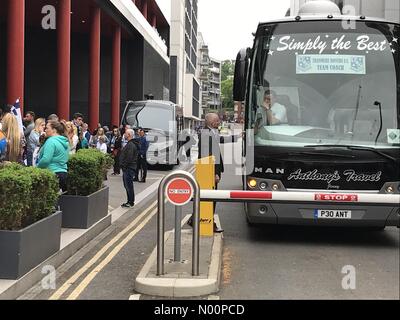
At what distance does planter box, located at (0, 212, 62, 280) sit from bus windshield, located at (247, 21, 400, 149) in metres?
3.23

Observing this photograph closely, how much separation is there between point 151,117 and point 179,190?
17.4 metres

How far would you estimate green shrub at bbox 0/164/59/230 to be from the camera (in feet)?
18.9

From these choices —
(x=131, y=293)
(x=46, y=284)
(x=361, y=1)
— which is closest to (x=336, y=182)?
(x=131, y=293)

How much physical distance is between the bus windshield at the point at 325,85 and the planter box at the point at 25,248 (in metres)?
3.23

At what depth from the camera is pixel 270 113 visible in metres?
8.09

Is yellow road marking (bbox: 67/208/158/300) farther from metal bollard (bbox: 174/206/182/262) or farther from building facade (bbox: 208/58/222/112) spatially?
building facade (bbox: 208/58/222/112)

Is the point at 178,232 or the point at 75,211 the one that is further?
the point at 75,211

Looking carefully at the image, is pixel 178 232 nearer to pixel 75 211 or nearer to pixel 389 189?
pixel 75 211

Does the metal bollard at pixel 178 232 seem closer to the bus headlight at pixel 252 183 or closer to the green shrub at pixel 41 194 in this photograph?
the green shrub at pixel 41 194

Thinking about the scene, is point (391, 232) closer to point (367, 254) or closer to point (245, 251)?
point (367, 254)

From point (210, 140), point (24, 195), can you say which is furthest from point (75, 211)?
point (24, 195)

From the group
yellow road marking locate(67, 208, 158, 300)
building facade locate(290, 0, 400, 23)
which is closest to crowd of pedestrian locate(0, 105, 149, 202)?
yellow road marking locate(67, 208, 158, 300)

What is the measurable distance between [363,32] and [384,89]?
3.07ft

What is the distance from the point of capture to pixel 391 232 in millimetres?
9266
